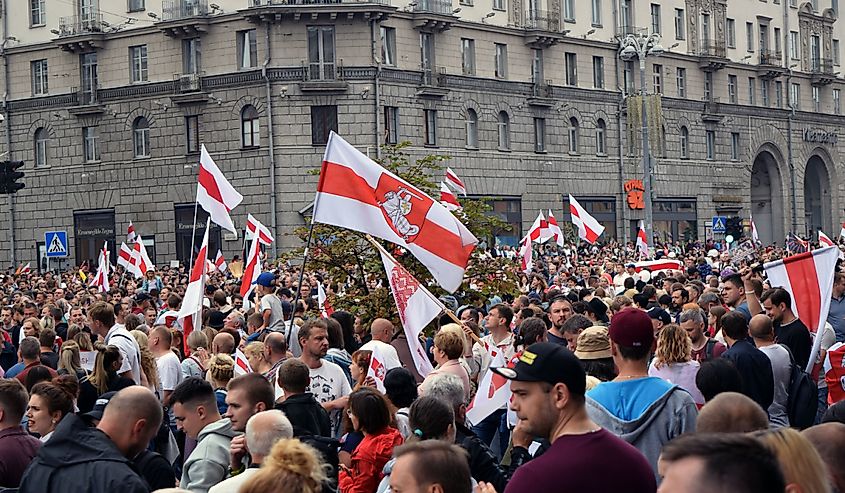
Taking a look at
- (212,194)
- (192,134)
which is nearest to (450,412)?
(212,194)

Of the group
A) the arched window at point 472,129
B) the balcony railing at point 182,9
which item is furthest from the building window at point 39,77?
the arched window at point 472,129

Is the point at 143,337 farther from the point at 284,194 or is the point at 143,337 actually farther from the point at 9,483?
the point at 284,194

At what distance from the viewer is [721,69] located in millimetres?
64312

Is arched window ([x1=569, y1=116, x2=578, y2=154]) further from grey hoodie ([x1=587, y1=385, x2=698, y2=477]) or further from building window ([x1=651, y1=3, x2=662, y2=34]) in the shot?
grey hoodie ([x1=587, y1=385, x2=698, y2=477])

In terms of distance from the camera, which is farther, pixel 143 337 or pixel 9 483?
pixel 143 337

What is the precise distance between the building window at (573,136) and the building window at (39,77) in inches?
858

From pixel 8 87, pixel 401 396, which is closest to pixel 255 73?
pixel 8 87

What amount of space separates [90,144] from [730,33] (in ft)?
108

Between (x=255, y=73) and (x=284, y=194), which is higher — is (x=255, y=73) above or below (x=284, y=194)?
above

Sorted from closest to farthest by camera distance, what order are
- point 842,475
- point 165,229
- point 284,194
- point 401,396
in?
point 842,475, point 401,396, point 284,194, point 165,229

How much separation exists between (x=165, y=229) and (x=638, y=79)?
2310 cm

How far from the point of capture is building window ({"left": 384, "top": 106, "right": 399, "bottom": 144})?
1863 inches

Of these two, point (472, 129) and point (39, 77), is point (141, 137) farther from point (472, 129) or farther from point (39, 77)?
point (472, 129)

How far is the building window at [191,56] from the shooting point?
47.9m
